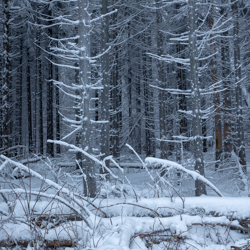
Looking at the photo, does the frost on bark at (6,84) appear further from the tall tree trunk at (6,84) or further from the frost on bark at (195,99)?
the frost on bark at (195,99)

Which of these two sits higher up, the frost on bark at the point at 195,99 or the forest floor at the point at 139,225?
the frost on bark at the point at 195,99

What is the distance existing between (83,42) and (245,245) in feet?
19.6

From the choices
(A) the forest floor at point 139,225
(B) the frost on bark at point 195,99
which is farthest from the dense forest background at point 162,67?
(A) the forest floor at point 139,225

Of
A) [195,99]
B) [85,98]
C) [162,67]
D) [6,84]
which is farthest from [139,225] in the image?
[6,84]

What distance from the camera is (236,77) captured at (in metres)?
9.76

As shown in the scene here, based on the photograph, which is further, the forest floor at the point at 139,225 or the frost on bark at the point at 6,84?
the frost on bark at the point at 6,84

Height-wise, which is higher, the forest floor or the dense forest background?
the dense forest background

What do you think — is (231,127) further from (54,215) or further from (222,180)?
(54,215)

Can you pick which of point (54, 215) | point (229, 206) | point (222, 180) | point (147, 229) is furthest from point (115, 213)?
point (222, 180)

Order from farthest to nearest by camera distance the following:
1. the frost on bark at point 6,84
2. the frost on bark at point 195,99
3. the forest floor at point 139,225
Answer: the frost on bark at point 6,84, the frost on bark at point 195,99, the forest floor at point 139,225

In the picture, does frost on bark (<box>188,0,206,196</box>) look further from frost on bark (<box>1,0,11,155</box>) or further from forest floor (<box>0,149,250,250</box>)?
frost on bark (<box>1,0,11,155</box>)

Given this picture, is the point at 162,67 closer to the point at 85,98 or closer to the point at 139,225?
the point at 85,98

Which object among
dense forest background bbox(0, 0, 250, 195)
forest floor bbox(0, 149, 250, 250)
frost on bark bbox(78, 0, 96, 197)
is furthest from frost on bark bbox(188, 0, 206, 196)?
forest floor bbox(0, 149, 250, 250)

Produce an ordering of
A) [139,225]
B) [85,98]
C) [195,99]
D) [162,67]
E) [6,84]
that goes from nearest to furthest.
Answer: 1. [139,225]
2. [85,98]
3. [195,99]
4. [162,67]
5. [6,84]
